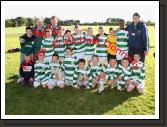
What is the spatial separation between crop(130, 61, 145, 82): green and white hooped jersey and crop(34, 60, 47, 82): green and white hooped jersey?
246 centimetres

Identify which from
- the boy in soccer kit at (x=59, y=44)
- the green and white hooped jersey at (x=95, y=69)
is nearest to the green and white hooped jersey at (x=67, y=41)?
the boy in soccer kit at (x=59, y=44)

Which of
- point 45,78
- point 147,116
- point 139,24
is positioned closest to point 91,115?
point 147,116

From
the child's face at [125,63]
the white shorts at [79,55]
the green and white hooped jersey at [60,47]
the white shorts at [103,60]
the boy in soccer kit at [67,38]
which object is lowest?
the child's face at [125,63]

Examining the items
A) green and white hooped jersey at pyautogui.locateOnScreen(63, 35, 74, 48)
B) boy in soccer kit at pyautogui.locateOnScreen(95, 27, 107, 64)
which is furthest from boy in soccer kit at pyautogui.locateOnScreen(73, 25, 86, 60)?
boy in soccer kit at pyautogui.locateOnScreen(95, 27, 107, 64)

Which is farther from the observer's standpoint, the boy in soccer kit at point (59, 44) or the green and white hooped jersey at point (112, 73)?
the boy in soccer kit at point (59, 44)

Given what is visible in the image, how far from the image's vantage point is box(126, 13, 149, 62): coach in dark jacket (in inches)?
417

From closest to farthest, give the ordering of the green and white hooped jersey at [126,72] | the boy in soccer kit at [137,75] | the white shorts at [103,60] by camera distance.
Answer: the boy in soccer kit at [137,75]
the green and white hooped jersey at [126,72]
the white shorts at [103,60]

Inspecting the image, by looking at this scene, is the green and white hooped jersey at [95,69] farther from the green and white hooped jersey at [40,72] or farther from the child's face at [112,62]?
the green and white hooped jersey at [40,72]

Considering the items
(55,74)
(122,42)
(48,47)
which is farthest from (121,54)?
(48,47)

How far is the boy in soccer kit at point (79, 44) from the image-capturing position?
11.3 metres

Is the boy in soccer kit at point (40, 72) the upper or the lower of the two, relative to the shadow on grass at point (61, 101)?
upper

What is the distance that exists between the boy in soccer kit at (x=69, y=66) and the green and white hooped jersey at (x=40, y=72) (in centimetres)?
58

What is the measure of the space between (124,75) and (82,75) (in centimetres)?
115

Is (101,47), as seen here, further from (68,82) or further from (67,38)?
(68,82)
